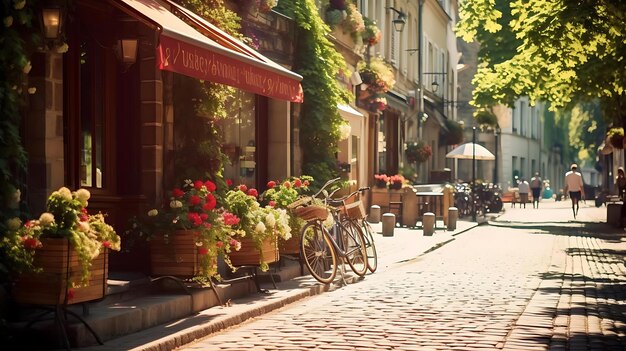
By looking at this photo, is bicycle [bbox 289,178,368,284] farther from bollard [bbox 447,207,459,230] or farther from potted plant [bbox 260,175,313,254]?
bollard [bbox 447,207,459,230]

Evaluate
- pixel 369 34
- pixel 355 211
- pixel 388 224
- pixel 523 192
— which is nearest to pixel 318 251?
pixel 355 211

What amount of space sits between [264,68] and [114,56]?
1682mm

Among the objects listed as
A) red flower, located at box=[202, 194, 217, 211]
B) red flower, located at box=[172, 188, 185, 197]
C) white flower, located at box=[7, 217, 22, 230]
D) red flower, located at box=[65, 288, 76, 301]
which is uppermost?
red flower, located at box=[172, 188, 185, 197]

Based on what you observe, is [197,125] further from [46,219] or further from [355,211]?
[46,219]

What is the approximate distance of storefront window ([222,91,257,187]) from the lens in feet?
52.9

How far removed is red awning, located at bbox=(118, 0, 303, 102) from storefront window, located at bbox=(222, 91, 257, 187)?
10.4 feet

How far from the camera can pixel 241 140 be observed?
1683 cm

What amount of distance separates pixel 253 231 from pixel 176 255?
1.63 meters

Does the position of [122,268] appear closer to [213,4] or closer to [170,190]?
[170,190]

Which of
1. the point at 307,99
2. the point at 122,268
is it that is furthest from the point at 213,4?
the point at 307,99

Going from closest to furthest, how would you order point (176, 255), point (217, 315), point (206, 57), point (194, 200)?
point (206, 57) → point (217, 315) → point (176, 255) → point (194, 200)

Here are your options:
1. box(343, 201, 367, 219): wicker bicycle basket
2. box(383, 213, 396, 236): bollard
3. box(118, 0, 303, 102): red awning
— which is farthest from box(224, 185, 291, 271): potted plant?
box(383, 213, 396, 236): bollard

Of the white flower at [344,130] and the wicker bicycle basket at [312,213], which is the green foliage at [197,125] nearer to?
the wicker bicycle basket at [312,213]

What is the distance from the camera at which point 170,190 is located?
42.1 feet
